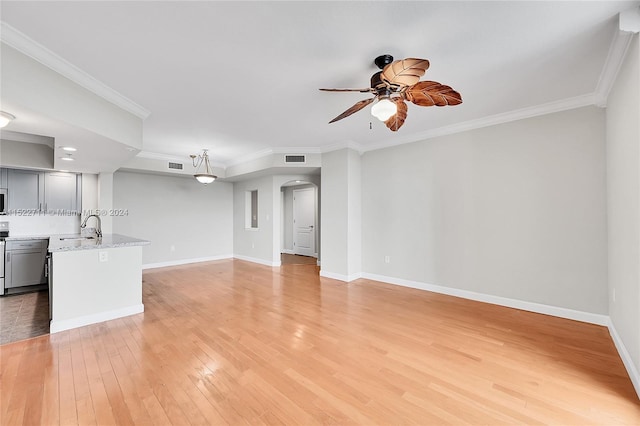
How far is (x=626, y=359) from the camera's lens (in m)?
2.14

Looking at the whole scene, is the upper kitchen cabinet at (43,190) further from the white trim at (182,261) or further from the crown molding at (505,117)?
the crown molding at (505,117)

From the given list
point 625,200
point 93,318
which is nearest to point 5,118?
point 93,318

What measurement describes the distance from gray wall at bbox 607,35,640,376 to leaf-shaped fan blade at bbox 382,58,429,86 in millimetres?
1543

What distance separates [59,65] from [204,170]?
4.08 m

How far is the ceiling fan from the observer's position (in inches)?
73.1

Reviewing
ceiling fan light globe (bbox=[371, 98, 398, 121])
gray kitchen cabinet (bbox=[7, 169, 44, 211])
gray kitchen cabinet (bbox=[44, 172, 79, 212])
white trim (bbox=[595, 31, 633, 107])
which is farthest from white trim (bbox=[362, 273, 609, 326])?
gray kitchen cabinet (bbox=[7, 169, 44, 211])

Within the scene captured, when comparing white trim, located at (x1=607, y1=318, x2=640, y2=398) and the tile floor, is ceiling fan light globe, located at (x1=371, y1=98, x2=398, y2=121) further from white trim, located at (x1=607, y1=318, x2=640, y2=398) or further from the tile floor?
the tile floor

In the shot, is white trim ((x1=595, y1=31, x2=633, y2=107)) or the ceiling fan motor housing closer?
white trim ((x1=595, y1=31, x2=633, y2=107))

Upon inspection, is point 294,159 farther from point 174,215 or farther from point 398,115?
point 174,215

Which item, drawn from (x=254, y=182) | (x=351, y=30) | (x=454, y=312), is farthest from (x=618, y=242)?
(x=254, y=182)

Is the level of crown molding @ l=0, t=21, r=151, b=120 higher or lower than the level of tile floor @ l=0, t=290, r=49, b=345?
higher

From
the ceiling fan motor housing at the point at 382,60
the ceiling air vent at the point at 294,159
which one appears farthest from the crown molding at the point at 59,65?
the ceiling fan motor housing at the point at 382,60

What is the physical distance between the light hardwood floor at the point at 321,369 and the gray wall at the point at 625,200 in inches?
16.7

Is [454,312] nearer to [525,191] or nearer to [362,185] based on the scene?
[525,191]
